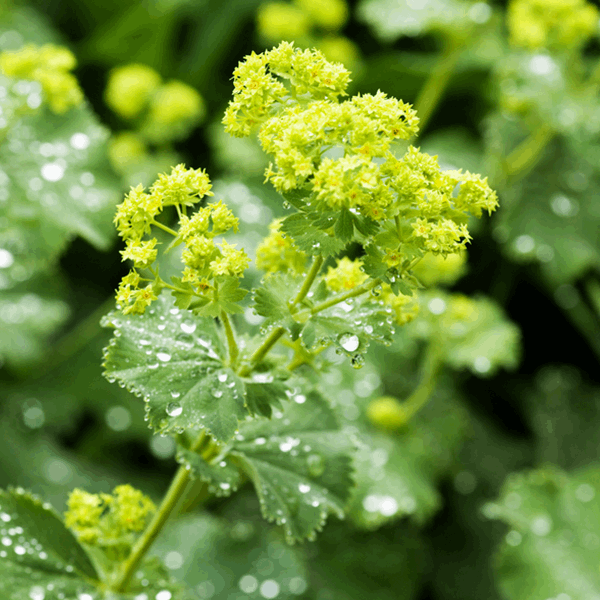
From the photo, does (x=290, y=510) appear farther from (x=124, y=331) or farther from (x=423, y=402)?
(x=423, y=402)

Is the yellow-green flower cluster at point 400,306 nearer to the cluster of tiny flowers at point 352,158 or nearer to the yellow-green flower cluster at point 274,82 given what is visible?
the cluster of tiny flowers at point 352,158

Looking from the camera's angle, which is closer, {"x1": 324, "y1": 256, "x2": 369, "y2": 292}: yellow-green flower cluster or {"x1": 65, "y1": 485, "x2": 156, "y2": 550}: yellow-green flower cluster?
{"x1": 324, "y1": 256, "x2": 369, "y2": 292}: yellow-green flower cluster

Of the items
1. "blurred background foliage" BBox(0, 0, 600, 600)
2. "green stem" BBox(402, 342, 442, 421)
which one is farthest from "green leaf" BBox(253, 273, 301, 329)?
"green stem" BBox(402, 342, 442, 421)

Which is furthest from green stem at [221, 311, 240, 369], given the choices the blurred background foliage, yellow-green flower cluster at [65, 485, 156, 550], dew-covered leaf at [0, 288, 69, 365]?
dew-covered leaf at [0, 288, 69, 365]

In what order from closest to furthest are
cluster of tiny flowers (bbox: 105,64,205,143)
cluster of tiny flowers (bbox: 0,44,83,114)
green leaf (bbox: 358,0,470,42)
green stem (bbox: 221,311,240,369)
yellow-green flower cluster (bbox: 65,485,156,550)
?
green stem (bbox: 221,311,240,369), yellow-green flower cluster (bbox: 65,485,156,550), cluster of tiny flowers (bbox: 0,44,83,114), green leaf (bbox: 358,0,470,42), cluster of tiny flowers (bbox: 105,64,205,143)

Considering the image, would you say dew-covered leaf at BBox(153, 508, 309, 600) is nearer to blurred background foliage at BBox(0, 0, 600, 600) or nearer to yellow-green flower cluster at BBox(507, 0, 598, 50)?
blurred background foliage at BBox(0, 0, 600, 600)

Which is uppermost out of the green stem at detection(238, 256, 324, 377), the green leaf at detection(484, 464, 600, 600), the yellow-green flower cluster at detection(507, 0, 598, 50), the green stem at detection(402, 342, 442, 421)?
the yellow-green flower cluster at detection(507, 0, 598, 50)

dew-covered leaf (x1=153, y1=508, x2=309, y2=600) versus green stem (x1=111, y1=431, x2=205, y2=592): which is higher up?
green stem (x1=111, y1=431, x2=205, y2=592)

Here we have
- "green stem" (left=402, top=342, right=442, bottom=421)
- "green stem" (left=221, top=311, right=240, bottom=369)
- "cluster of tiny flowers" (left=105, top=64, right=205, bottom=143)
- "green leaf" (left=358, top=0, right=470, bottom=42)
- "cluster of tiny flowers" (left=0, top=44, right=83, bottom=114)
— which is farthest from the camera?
"cluster of tiny flowers" (left=105, top=64, right=205, bottom=143)
